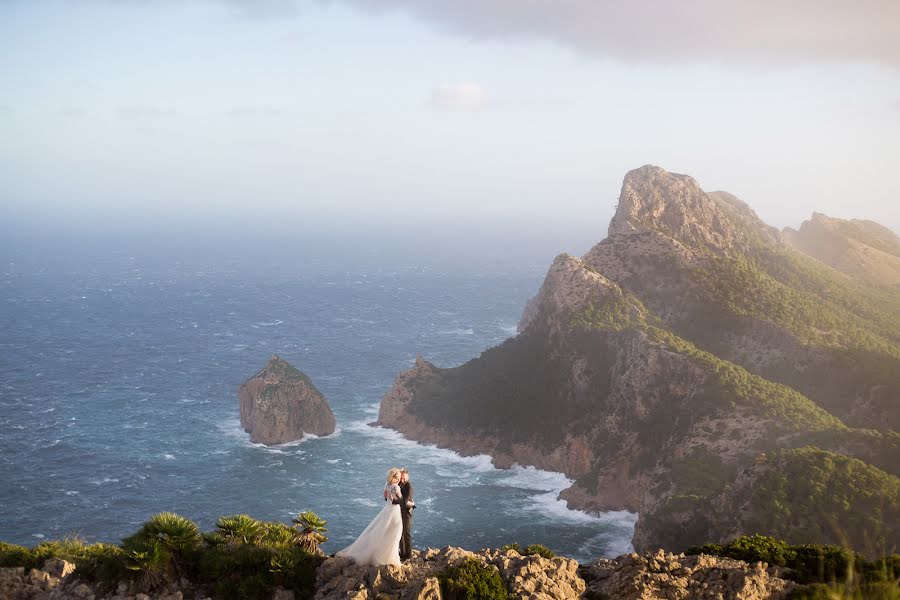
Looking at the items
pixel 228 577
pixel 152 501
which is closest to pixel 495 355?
pixel 152 501

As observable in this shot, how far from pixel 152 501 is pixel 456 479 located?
34419mm

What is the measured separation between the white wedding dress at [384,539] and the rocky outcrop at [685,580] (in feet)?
22.7

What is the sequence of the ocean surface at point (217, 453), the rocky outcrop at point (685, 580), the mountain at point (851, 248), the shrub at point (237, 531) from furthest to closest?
the mountain at point (851, 248), the ocean surface at point (217, 453), the shrub at point (237, 531), the rocky outcrop at point (685, 580)

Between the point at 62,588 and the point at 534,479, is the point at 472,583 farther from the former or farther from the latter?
the point at 534,479

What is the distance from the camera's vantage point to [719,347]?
100125 mm

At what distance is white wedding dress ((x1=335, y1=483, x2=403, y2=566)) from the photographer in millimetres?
26453

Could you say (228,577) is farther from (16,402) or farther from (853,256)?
(853,256)

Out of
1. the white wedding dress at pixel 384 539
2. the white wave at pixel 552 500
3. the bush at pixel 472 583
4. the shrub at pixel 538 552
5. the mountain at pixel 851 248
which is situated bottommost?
the white wave at pixel 552 500

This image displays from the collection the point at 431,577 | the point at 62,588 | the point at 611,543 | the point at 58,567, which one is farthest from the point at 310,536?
the point at 611,543

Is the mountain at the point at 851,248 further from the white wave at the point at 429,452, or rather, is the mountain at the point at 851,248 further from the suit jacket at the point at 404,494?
the suit jacket at the point at 404,494

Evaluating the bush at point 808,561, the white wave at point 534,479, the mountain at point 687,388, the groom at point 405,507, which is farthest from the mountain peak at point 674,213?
the groom at point 405,507

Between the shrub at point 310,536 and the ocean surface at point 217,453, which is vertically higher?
the shrub at point 310,536

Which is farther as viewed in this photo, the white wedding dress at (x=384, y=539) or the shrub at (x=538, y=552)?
the shrub at (x=538, y=552)

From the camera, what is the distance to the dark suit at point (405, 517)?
26609mm
